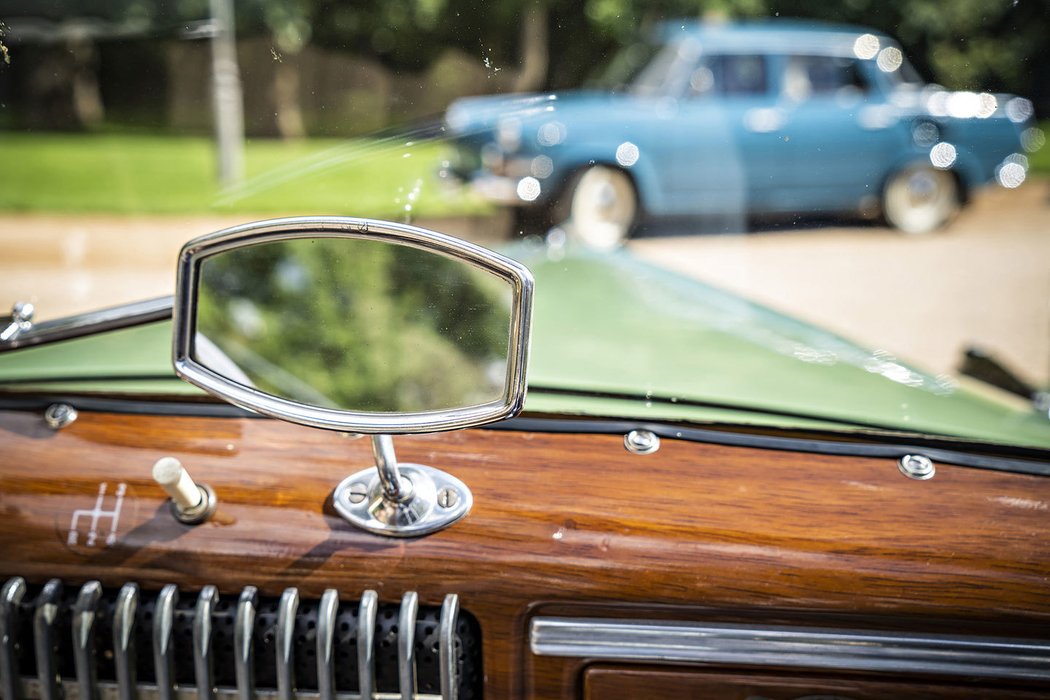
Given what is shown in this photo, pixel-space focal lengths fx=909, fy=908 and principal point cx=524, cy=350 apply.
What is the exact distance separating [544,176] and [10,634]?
1.19 meters

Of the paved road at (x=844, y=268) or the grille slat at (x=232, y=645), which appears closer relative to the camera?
the grille slat at (x=232, y=645)

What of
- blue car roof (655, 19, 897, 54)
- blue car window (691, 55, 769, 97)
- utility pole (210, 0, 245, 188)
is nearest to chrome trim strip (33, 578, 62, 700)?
utility pole (210, 0, 245, 188)

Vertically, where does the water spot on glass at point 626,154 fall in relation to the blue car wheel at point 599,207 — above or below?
above

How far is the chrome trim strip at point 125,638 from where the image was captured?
40.3 inches

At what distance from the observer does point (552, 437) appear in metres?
1.26

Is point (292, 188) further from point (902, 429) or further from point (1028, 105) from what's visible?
point (1028, 105)

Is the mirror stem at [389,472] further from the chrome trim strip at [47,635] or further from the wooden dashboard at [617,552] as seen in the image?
the chrome trim strip at [47,635]

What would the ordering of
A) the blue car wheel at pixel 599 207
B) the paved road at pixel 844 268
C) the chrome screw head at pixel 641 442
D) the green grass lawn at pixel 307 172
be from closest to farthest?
the chrome screw head at pixel 641 442, the green grass lawn at pixel 307 172, the paved road at pixel 844 268, the blue car wheel at pixel 599 207

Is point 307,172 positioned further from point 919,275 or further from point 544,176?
point 919,275

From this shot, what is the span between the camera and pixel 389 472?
Result: 1.03 metres

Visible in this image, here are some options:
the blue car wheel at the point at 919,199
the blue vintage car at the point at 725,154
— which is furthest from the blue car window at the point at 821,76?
the blue vintage car at the point at 725,154

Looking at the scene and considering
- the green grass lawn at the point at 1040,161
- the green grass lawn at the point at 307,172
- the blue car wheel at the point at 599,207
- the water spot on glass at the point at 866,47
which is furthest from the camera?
the water spot on glass at the point at 866,47

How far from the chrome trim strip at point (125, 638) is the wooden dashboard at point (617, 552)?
27mm

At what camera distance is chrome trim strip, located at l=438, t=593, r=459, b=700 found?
0.99 metres
